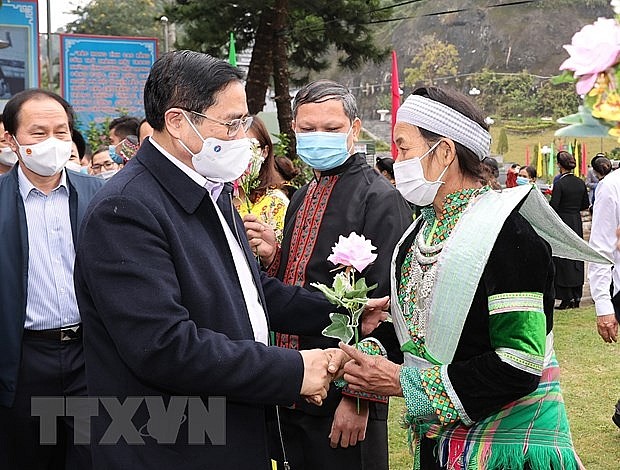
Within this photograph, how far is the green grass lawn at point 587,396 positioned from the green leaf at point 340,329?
2.66 metres

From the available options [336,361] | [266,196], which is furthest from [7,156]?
[336,361]

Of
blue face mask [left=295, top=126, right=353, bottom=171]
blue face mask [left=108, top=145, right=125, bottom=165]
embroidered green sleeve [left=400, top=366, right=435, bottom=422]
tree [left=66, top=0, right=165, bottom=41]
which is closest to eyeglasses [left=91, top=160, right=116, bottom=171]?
blue face mask [left=108, top=145, right=125, bottom=165]

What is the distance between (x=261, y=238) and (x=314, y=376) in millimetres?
1268

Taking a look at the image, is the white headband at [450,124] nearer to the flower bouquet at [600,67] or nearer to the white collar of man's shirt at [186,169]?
the white collar of man's shirt at [186,169]

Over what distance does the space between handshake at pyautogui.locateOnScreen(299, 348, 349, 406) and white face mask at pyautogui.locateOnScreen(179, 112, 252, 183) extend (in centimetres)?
60

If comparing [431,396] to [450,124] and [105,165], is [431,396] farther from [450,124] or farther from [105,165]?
[105,165]

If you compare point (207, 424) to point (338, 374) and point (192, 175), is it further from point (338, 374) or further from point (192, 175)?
point (192, 175)

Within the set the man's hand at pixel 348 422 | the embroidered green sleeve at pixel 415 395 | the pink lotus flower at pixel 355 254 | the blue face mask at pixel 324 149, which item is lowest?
the man's hand at pixel 348 422

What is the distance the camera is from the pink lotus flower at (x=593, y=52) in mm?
1485

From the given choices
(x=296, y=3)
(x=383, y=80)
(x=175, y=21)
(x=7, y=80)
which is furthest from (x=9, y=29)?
(x=383, y=80)

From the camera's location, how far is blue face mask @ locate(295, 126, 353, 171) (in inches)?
140

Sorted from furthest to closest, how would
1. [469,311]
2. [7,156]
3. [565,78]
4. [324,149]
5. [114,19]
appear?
[114,19] < [7,156] < [324,149] < [469,311] < [565,78]

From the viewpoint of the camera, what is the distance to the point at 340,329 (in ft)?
9.32

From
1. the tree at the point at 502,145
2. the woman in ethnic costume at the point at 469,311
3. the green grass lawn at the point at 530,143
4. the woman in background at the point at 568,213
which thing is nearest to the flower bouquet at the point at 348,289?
the woman in ethnic costume at the point at 469,311
